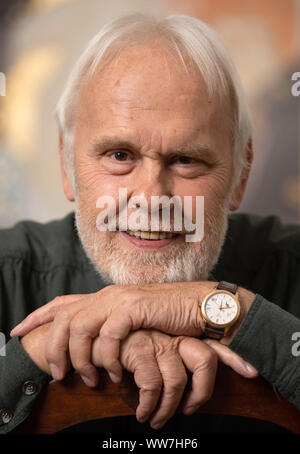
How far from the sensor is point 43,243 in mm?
1867

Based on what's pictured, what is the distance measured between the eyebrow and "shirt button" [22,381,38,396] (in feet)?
2.34

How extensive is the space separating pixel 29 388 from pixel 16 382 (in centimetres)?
5

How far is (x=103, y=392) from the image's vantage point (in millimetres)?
965

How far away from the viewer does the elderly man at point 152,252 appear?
1089mm

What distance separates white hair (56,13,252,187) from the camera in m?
1.54

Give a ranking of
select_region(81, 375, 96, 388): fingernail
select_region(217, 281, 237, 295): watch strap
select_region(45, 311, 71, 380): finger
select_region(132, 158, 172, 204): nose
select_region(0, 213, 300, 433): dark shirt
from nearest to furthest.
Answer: select_region(81, 375, 96, 388): fingernail
select_region(45, 311, 71, 380): finger
select_region(217, 281, 237, 295): watch strap
select_region(132, 158, 172, 204): nose
select_region(0, 213, 300, 433): dark shirt

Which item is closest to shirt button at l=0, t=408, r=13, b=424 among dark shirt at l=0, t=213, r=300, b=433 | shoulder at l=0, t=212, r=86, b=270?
dark shirt at l=0, t=213, r=300, b=433

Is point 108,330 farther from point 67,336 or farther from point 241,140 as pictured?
point 241,140

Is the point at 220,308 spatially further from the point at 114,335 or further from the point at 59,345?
the point at 59,345

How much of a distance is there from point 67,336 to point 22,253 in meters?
0.73

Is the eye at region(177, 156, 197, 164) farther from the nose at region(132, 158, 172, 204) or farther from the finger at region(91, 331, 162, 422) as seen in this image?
the finger at region(91, 331, 162, 422)

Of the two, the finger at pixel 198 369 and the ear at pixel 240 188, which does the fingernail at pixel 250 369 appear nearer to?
the finger at pixel 198 369

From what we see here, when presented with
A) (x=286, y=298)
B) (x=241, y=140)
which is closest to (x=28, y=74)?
(x=241, y=140)

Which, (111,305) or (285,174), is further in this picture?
(285,174)
